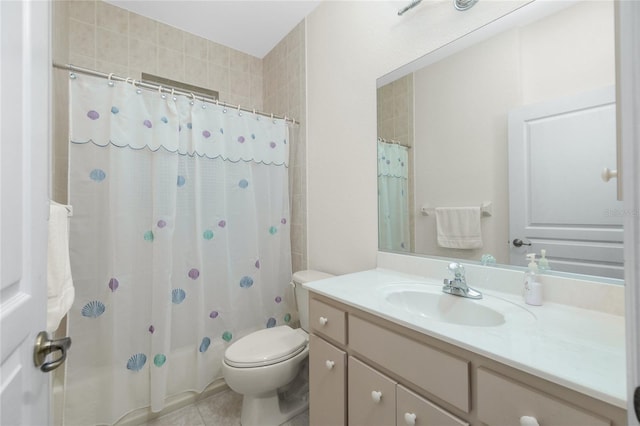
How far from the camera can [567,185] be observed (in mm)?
887

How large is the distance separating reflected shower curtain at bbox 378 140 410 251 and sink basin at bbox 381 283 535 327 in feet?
1.03

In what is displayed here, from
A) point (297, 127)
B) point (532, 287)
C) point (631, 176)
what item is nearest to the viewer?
point (631, 176)

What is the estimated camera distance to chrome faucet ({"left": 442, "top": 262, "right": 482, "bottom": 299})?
994 mm

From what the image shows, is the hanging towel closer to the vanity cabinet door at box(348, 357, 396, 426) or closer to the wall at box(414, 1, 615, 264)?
the vanity cabinet door at box(348, 357, 396, 426)

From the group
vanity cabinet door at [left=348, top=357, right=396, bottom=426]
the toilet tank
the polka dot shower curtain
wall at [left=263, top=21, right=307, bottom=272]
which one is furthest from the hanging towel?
wall at [left=263, top=21, right=307, bottom=272]

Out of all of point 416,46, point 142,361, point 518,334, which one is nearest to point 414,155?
point 416,46

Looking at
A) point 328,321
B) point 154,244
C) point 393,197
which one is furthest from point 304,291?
point 154,244

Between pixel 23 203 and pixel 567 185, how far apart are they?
58.2 inches

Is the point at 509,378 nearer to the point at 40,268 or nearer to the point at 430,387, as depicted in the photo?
the point at 430,387

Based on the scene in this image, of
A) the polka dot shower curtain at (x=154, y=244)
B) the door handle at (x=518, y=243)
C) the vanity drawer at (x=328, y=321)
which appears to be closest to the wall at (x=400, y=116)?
the door handle at (x=518, y=243)

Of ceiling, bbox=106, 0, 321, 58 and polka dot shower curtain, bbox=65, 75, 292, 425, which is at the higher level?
ceiling, bbox=106, 0, 321, 58

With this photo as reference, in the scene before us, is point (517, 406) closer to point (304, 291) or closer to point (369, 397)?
point (369, 397)

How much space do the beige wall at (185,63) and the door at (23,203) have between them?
1.06 meters

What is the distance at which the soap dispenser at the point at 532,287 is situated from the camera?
2.88ft
